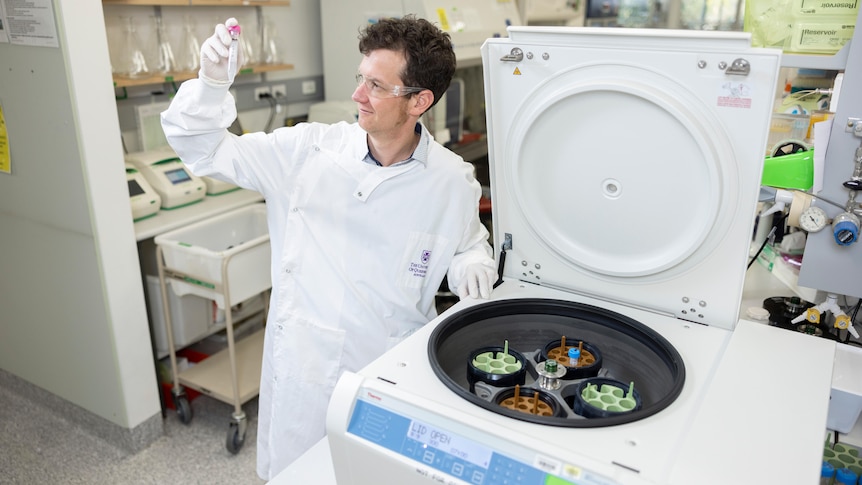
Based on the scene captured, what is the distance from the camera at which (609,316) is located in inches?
45.6

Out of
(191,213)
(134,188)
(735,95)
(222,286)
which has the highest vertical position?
(735,95)

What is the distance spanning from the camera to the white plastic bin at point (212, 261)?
7.30 feet

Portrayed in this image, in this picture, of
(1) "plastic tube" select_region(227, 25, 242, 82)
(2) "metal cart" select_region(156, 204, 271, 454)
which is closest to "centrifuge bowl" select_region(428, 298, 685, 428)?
(1) "plastic tube" select_region(227, 25, 242, 82)

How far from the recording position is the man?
138 centimetres

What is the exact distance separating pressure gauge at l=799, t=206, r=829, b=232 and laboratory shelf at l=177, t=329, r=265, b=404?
76.4 inches

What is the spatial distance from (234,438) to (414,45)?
166 cm

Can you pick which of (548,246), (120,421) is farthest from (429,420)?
(120,421)

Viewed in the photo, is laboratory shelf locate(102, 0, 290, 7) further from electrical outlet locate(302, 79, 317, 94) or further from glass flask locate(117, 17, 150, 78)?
electrical outlet locate(302, 79, 317, 94)

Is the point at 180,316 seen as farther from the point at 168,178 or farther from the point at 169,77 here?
the point at 169,77

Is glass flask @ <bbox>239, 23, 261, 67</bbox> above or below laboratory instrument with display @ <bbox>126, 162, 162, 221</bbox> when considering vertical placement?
above

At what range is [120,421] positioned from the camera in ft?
7.71

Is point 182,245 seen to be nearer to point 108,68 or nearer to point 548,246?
point 108,68

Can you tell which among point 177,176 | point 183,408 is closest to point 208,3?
point 177,176

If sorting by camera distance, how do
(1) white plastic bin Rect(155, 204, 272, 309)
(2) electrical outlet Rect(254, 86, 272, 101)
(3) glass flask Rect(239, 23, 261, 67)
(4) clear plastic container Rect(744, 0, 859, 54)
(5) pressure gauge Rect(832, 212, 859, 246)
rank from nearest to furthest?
1. (5) pressure gauge Rect(832, 212, 859, 246)
2. (4) clear plastic container Rect(744, 0, 859, 54)
3. (1) white plastic bin Rect(155, 204, 272, 309)
4. (3) glass flask Rect(239, 23, 261, 67)
5. (2) electrical outlet Rect(254, 86, 272, 101)
